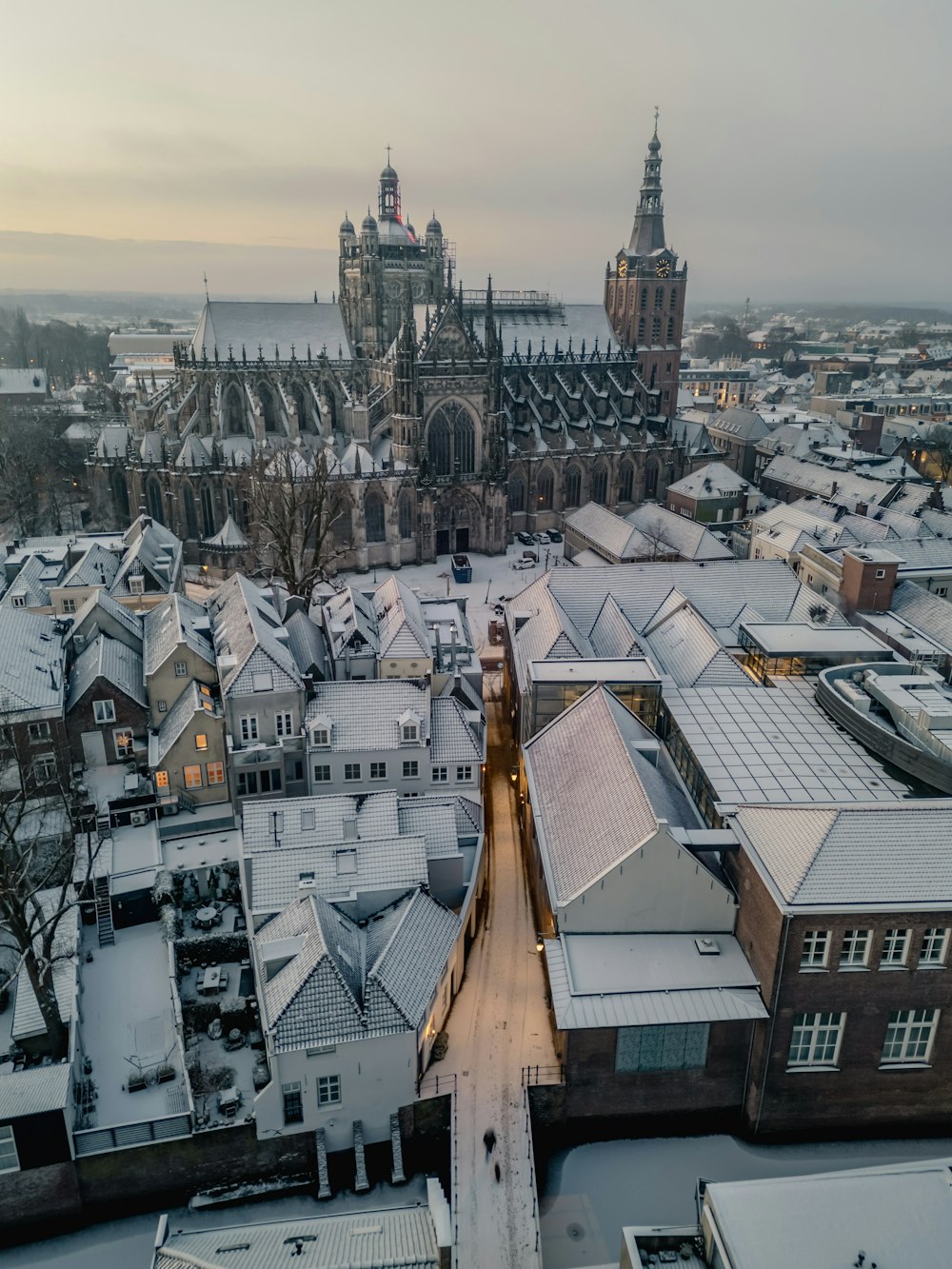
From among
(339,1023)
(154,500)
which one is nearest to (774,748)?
(339,1023)

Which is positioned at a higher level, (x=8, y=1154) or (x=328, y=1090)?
(x=328, y=1090)

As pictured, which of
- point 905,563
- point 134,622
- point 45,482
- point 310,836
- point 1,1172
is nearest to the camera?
point 1,1172

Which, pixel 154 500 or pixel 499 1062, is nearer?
A: pixel 499 1062

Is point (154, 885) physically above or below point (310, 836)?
below

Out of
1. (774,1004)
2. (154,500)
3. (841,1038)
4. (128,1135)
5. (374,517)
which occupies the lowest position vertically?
(128,1135)

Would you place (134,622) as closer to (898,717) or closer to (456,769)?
(456,769)

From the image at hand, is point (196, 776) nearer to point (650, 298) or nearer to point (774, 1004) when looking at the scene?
point (774, 1004)

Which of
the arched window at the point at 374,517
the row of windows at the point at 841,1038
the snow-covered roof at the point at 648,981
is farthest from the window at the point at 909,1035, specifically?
the arched window at the point at 374,517

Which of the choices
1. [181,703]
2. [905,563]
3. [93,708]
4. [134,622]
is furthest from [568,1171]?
[905,563]
